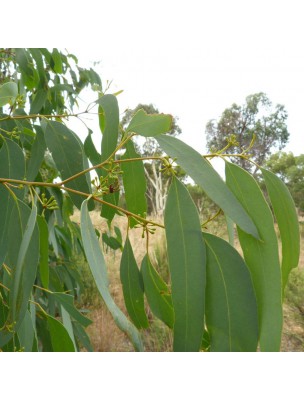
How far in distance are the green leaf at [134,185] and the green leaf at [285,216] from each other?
6.8 inches

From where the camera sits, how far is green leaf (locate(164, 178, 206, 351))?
371mm

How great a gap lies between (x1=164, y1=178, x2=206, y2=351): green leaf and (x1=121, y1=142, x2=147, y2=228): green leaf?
172 mm

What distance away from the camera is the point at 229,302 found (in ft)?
1.22

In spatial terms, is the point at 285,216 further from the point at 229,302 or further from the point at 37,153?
the point at 37,153

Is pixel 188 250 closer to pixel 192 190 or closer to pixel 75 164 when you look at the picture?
pixel 75 164

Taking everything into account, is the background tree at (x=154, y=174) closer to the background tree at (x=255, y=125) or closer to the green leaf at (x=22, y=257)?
the background tree at (x=255, y=125)

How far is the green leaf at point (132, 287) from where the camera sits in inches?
20.6

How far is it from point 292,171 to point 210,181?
5.30 meters

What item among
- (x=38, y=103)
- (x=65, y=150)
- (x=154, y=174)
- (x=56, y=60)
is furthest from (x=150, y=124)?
(x=154, y=174)

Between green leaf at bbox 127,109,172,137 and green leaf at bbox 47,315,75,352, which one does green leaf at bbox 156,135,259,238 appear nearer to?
green leaf at bbox 127,109,172,137

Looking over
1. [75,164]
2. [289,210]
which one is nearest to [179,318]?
[289,210]

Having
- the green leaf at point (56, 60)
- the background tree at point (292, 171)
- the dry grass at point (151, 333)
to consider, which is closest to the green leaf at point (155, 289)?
the green leaf at point (56, 60)

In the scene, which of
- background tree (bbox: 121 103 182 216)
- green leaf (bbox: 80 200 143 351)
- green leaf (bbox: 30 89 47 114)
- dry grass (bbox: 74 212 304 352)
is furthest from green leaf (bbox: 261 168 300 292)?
background tree (bbox: 121 103 182 216)

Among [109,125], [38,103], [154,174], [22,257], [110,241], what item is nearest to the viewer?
[22,257]
